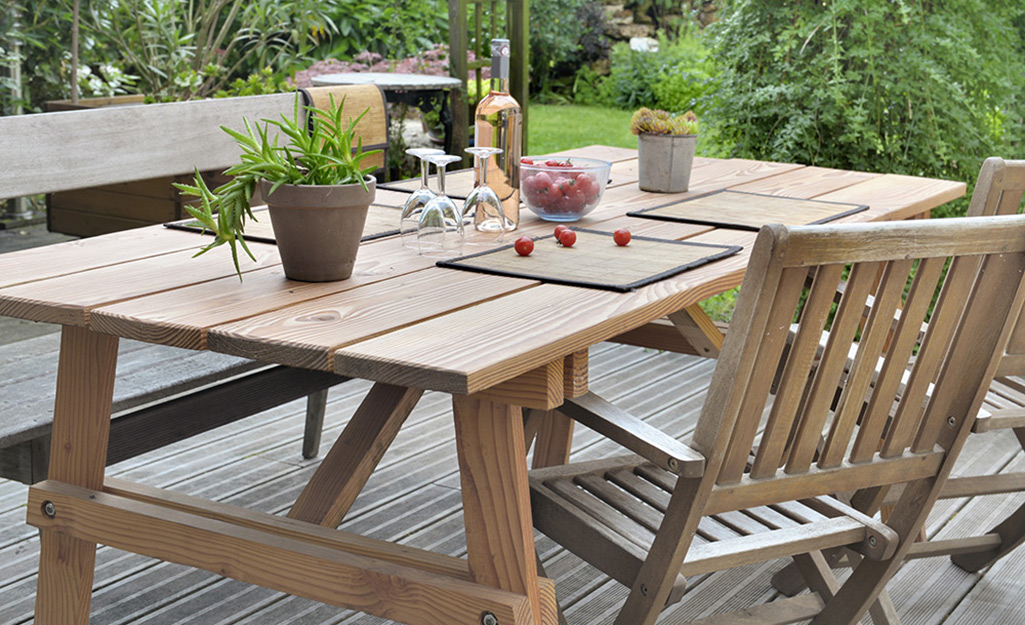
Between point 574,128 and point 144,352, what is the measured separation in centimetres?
832

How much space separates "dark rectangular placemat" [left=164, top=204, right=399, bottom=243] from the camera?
2.27 m

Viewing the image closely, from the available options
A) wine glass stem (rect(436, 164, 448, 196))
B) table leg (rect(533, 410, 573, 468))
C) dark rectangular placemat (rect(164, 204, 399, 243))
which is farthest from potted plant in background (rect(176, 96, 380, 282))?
table leg (rect(533, 410, 573, 468))

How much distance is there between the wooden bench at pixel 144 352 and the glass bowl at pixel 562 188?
0.64m

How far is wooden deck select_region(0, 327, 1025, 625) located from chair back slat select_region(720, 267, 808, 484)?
917 mm

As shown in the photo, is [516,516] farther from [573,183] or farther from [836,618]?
[573,183]

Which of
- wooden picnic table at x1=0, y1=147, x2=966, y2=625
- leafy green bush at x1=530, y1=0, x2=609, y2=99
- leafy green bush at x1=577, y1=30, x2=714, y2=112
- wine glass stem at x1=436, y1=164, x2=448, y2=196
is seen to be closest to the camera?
wooden picnic table at x1=0, y1=147, x2=966, y2=625

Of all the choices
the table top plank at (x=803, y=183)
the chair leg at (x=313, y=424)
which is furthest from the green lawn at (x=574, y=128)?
the chair leg at (x=313, y=424)

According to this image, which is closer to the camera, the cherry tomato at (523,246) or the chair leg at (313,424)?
the cherry tomato at (523,246)

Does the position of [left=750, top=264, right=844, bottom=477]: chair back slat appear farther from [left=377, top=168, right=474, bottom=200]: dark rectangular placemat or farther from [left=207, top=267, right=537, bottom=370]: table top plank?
[left=377, top=168, right=474, bottom=200]: dark rectangular placemat

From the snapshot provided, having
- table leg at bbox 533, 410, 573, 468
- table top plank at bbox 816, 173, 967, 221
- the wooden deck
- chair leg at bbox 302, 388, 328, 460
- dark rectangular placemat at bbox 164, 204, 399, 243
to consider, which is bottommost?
the wooden deck

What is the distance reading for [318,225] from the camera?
5.98 feet

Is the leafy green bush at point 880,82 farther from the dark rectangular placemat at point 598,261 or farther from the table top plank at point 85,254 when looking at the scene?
the table top plank at point 85,254

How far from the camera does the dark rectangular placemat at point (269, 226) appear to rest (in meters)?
2.27

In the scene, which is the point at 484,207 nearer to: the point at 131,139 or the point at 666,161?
the point at 666,161
